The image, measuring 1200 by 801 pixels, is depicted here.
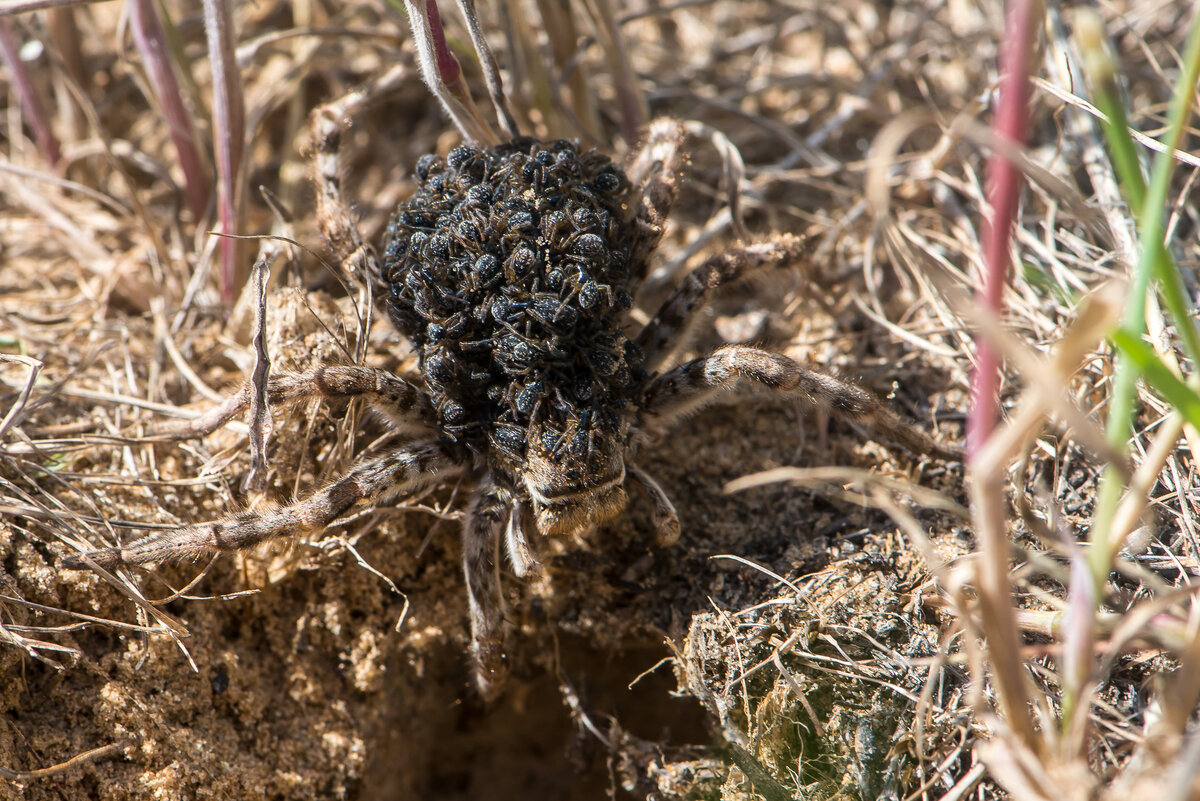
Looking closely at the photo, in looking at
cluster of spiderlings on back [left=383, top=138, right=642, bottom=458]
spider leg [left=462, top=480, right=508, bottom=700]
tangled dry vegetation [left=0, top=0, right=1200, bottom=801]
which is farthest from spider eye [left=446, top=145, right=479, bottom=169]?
spider leg [left=462, top=480, right=508, bottom=700]

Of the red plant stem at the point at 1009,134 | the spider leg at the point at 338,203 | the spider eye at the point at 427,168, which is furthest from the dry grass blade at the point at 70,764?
the red plant stem at the point at 1009,134

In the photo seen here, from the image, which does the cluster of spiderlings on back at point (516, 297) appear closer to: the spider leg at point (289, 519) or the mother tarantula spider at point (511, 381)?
the mother tarantula spider at point (511, 381)

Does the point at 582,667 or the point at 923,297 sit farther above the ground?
the point at 923,297

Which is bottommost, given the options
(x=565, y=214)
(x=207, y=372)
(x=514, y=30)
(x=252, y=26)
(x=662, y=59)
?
(x=207, y=372)

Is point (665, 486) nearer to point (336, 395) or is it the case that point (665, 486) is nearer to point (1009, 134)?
point (336, 395)

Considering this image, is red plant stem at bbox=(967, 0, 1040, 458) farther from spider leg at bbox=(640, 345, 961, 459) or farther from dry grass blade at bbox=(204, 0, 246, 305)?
dry grass blade at bbox=(204, 0, 246, 305)

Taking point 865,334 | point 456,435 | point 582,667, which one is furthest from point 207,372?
point 865,334

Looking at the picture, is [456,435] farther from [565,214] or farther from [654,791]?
[654,791]

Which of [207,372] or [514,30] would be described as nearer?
[207,372]
